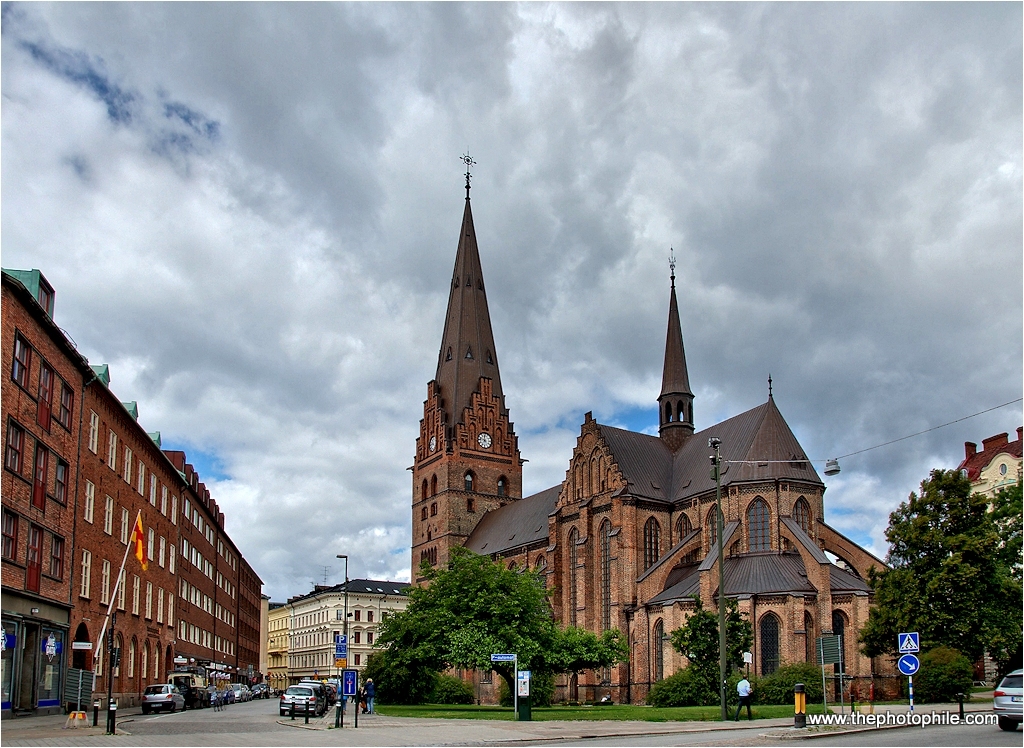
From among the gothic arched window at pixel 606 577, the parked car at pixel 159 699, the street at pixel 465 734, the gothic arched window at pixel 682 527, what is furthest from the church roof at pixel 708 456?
the parked car at pixel 159 699

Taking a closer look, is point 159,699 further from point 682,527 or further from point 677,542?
point 682,527

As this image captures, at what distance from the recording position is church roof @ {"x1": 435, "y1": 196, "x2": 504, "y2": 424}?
99.8 m

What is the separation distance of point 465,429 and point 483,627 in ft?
170

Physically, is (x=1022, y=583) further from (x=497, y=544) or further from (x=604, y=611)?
(x=497, y=544)

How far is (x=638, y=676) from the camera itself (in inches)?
2493

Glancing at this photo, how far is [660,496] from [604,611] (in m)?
9.30

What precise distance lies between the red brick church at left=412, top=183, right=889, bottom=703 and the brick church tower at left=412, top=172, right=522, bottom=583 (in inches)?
228

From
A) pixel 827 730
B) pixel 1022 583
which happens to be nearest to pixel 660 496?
pixel 1022 583

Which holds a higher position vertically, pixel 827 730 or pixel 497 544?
pixel 497 544

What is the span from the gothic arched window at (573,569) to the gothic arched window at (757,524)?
14.7 metres

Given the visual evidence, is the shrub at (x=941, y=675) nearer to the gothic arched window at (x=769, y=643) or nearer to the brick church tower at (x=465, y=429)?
the gothic arched window at (x=769, y=643)

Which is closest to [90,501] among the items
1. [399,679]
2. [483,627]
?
[483,627]

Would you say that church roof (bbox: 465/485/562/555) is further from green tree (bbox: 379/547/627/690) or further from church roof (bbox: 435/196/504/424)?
green tree (bbox: 379/547/627/690)

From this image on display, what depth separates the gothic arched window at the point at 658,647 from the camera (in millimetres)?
61744
